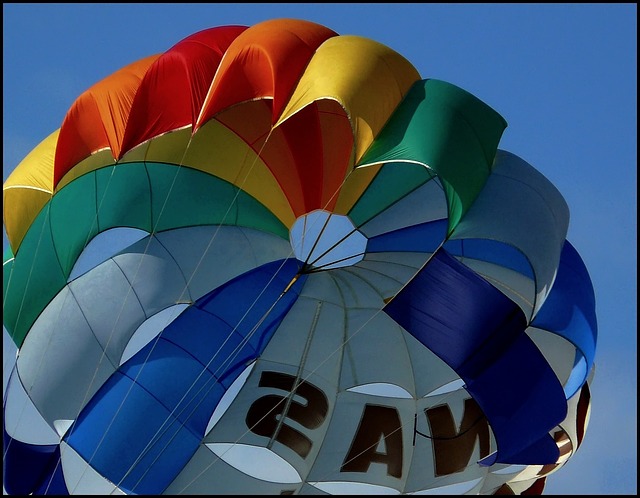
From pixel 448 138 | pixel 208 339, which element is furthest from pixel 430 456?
pixel 448 138

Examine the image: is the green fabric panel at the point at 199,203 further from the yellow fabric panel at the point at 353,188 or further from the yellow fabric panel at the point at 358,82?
the yellow fabric panel at the point at 358,82

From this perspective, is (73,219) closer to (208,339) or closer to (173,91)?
(173,91)

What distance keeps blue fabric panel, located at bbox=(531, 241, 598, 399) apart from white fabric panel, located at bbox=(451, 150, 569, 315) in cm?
58

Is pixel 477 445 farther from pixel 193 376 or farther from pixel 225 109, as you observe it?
pixel 225 109

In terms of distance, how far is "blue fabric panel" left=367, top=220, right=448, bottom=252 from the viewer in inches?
571

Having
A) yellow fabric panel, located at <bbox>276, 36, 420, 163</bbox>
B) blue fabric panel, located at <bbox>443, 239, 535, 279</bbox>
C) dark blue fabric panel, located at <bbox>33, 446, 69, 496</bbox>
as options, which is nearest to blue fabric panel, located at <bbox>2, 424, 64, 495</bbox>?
dark blue fabric panel, located at <bbox>33, 446, 69, 496</bbox>


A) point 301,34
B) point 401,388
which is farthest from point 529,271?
point 301,34

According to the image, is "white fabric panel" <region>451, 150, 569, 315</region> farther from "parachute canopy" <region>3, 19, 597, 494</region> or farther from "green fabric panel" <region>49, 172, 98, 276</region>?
"green fabric panel" <region>49, 172, 98, 276</region>

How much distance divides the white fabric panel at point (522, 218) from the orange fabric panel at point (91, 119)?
2.96m

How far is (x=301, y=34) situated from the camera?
13305mm

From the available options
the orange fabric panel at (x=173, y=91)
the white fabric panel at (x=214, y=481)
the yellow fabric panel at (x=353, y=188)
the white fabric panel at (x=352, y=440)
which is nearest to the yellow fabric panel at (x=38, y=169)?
the orange fabric panel at (x=173, y=91)

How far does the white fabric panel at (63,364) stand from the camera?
1361 cm

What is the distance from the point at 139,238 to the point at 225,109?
1527mm

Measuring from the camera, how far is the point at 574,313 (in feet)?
45.6
